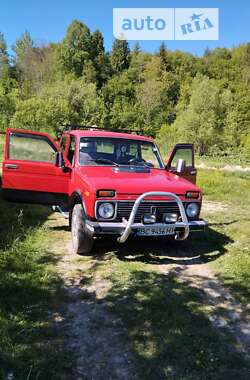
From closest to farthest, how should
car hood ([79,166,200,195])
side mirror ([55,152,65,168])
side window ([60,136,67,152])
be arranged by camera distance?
car hood ([79,166,200,195]) < side mirror ([55,152,65,168]) < side window ([60,136,67,152])

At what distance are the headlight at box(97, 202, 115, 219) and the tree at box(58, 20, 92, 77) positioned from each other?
70.3 metres

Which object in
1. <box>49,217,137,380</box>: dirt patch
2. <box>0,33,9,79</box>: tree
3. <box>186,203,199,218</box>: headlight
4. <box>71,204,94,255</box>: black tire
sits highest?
<box>0,33,9,79</box>: tree

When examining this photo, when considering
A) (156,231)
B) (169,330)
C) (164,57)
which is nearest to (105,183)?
(156,231)

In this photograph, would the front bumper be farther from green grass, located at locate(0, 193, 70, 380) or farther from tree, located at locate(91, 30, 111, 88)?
tree, located at locate(91, 30, 111, 88)

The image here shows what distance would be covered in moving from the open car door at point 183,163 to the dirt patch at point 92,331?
8.13ft

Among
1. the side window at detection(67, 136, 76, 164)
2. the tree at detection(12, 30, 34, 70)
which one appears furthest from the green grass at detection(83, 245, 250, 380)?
the tree at detection(12, 30, 34, 70)

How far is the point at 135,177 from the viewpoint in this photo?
5848mm

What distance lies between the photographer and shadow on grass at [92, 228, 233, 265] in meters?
5.82

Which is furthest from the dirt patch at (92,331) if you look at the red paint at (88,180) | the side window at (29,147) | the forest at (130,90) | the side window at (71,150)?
the forest at (130,90)

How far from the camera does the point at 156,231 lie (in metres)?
5.41

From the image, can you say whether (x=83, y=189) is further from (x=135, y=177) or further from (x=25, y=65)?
(x=25, y=65)

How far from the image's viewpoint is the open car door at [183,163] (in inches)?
263

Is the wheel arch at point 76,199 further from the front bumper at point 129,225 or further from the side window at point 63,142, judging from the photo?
A: the side window at point 63,142

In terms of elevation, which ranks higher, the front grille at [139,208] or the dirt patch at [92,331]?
the front grille at [139,208]
